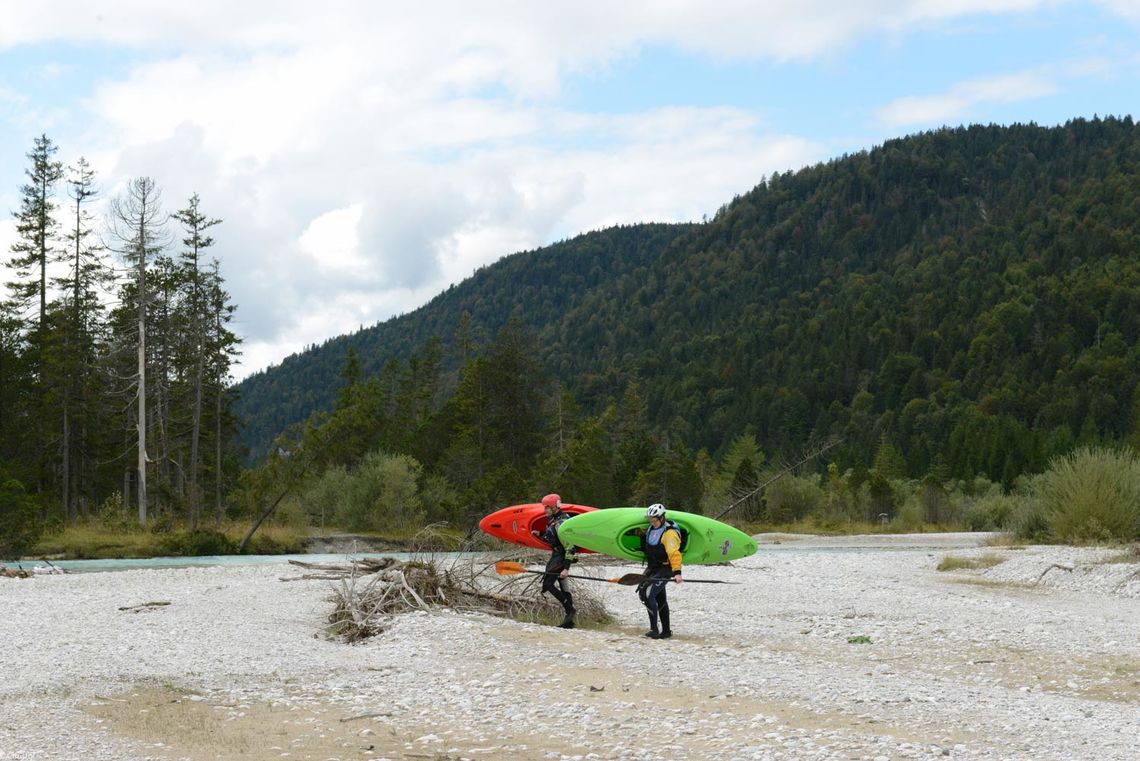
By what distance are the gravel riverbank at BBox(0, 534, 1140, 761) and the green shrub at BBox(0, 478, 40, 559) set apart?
12.2 metres

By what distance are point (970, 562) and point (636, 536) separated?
623 inches

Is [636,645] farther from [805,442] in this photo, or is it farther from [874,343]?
[874,343]

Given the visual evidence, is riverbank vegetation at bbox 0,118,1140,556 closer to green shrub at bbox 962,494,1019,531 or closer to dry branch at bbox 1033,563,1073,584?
green shrub at bbox 962,494,1019,531

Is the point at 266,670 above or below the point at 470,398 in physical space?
below

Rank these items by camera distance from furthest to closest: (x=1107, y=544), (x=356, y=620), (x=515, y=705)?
1. (x=1107, y=544)
2. (x=356, y=620)
3. (x=515, y=705)

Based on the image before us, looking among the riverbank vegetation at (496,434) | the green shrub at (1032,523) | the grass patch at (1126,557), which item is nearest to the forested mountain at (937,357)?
the riverbank vegetation at (496,434)

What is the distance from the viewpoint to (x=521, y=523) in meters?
20.2

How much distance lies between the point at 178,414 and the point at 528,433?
62.1 ft

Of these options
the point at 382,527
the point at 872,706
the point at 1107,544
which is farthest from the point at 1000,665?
the point at 382,527

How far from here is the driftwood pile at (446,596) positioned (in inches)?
695

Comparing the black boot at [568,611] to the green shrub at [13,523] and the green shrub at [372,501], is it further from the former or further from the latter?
the green shrub at [372,501]

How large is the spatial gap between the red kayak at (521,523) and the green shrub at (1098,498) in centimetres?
1841

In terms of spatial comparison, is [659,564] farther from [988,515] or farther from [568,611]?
[988,515]

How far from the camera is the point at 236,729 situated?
1093 centimetres
